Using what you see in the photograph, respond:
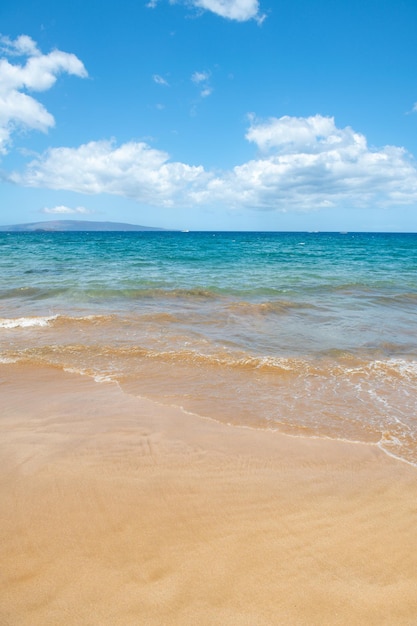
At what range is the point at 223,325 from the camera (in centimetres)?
1047

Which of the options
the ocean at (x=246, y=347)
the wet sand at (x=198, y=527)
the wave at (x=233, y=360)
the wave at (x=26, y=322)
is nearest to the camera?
the wet sand at (x=198, y=527)

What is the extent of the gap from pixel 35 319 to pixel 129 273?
11.0 m

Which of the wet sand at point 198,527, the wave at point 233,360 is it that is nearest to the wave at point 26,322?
the wave at point 233,360

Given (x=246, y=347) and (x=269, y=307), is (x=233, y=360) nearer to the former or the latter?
(x=246, y=347)

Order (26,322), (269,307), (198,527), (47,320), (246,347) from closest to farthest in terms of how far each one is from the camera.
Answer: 1. (198,527)
2. (246,347)
3. (26,322)
4. (47,320)
5. (269,307)

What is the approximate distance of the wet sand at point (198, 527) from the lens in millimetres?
2412

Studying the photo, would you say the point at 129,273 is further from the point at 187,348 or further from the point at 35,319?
the point at 187,348

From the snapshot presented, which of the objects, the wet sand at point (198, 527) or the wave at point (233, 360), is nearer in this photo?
the wet sand at point (198, 527)

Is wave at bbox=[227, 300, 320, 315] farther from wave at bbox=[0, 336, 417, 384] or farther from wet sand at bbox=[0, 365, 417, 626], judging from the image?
wet sand at bbox=[0, 365, 417, 626]

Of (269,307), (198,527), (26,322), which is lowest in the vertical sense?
(198,527)

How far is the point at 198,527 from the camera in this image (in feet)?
10.1

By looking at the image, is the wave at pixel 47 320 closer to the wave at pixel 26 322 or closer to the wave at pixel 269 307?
the wave at pixel 26 322

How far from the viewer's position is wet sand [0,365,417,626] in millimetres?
2412

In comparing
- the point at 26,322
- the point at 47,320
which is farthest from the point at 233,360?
the point at 26,322
